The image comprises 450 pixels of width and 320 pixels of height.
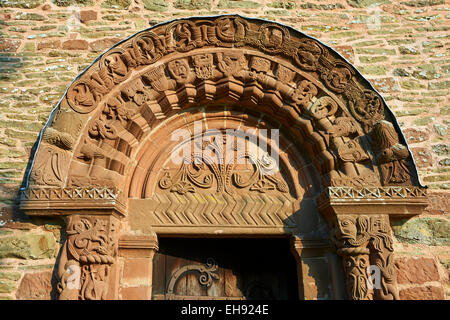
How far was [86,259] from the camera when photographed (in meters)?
3.40

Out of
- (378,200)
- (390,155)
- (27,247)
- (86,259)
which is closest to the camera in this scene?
(86,259)

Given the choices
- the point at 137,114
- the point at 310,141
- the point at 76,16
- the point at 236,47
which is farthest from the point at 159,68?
the point at 310,141

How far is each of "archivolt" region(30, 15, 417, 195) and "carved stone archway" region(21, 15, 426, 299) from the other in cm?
1

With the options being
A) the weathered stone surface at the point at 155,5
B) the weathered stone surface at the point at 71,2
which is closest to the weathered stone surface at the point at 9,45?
the weathered stone surface at the point at 71,2

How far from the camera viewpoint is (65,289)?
3311mm

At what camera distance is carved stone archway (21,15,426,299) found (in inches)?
139

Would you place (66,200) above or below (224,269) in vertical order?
above

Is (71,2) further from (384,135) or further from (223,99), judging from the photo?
(384,135)

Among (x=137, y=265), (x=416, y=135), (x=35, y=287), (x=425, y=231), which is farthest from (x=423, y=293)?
(x=35, y=287)

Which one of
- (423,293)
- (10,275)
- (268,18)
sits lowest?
(423,293)

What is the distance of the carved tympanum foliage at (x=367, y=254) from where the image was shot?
11.1ft

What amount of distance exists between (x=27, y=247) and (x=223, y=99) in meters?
2.43
